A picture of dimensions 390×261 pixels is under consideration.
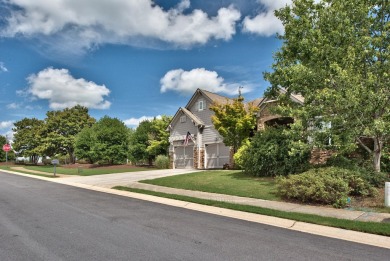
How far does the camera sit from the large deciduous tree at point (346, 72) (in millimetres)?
11273

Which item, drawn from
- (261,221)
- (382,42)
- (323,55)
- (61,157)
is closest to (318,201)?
(261,221)

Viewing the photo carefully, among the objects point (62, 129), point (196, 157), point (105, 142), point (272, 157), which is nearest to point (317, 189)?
point (272, 157)

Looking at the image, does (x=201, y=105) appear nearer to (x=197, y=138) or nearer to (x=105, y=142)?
(x=197, y=138)

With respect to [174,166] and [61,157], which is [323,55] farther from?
[61,157]

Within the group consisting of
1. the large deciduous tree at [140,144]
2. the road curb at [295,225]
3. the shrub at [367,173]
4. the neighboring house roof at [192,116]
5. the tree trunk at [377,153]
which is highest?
the neighboring house roof at [192,116]

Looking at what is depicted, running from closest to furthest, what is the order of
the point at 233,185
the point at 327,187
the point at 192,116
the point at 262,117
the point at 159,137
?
the point at 327,187 → the point at 233,185 → the point at 262,117 → the point at 192,116 → the point at 159,137

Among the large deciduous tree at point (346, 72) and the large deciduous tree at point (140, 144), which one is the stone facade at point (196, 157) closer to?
the large deciduous tree at point (140, 144)

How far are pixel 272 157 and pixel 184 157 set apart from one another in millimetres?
14082

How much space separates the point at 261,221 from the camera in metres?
7.98

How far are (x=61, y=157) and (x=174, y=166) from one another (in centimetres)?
2834

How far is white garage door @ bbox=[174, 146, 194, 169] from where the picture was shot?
28169 mm

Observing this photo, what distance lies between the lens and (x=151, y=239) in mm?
6121

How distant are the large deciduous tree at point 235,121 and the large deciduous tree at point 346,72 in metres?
7.34

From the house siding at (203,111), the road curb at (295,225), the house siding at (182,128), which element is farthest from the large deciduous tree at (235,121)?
the road curb at (295,225)
